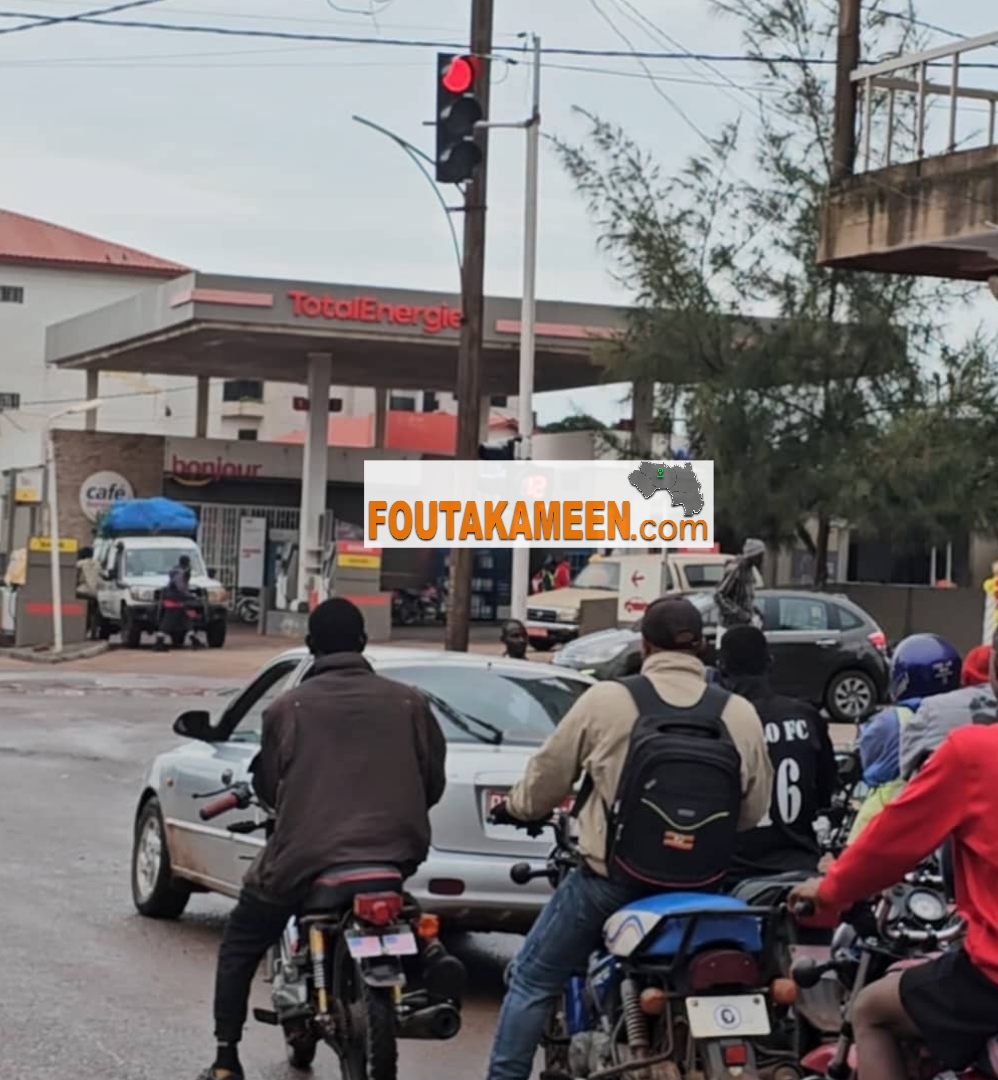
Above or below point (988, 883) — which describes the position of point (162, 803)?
below

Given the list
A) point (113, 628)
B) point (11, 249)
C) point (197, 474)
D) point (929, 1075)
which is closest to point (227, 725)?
point (929, 1075)

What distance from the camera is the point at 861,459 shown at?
3278cm

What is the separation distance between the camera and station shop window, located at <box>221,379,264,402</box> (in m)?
76.9

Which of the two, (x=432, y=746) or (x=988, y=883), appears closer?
(x=988, y=883)

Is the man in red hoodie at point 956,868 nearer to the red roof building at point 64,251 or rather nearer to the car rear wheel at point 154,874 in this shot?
the car rear wheel at point 154,874

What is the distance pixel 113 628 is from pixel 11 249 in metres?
38.9

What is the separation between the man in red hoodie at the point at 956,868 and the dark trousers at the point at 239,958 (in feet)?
8.61

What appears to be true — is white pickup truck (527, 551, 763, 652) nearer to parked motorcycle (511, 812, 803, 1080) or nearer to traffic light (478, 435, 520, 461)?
traffic light (478, 435, 520, 461)

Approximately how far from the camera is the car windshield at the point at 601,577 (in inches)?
1299

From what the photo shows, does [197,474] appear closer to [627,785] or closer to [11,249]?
[11,249]

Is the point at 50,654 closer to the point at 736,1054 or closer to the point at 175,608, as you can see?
the point at 175,608

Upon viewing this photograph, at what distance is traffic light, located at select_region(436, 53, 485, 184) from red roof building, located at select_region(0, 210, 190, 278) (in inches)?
2247

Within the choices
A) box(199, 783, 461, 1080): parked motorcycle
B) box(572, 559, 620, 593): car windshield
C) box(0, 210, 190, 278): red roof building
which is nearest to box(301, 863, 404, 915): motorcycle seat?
box(199, 783, 461, 1080): parked motorcycle

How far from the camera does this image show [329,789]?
20.9ft
